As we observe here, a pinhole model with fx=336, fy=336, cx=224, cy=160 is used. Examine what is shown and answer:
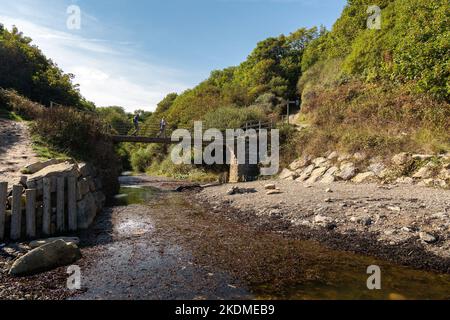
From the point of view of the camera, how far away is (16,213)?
977 cm

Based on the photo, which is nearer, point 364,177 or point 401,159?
point 401,159

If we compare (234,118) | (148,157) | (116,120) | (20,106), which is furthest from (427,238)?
(116,120)

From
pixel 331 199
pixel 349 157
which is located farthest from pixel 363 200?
pixel 349 157

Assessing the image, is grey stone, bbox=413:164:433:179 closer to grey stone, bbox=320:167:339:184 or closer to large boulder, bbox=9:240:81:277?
grey stone, bbox=320:167:339:184

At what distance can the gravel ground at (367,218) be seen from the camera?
28.1 feet

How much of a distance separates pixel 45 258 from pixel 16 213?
2.64 m

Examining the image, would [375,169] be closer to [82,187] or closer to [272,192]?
[272,192]

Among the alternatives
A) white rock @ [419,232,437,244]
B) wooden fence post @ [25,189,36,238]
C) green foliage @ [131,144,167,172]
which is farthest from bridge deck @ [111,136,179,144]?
white rock @ [419,232,437,244]

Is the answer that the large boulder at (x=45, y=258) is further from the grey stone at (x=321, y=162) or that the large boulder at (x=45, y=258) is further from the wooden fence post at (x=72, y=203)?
the grey stone at (x=321, y=162)

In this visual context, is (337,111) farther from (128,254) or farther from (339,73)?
(128,254)

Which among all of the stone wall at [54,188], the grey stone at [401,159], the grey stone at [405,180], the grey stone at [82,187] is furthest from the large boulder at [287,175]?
the grey stone at [82,187]

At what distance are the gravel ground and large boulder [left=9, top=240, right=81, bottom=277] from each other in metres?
6.26

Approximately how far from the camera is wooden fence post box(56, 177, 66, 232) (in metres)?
10.9

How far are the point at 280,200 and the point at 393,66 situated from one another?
47.5 ft
